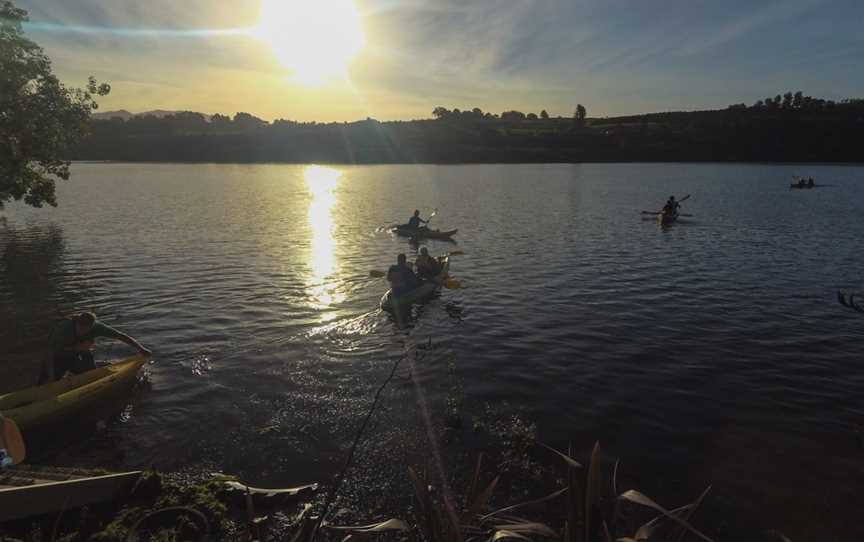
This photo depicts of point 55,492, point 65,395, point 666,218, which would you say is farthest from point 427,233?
point 55,492

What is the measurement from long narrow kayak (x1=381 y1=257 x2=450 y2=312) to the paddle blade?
43.6ft

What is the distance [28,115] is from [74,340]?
30818 mm

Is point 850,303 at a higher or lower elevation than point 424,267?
lower

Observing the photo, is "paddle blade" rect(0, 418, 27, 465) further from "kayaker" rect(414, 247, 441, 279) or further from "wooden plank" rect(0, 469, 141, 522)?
"kayaker" rect(414, 247, 441, 279)

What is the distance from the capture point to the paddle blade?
368 inches

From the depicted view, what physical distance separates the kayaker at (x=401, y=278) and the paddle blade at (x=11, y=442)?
14073 mm

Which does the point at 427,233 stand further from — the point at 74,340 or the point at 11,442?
the point at 11,442

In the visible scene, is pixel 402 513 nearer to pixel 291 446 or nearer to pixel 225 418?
pixel 291 446

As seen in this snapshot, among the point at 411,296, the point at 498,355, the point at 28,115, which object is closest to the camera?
the point at 498,355

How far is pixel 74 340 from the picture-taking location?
13555 millimetres

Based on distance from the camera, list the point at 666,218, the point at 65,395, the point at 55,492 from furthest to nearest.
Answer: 1. the point at 666,218
2. the point at 65,395
3. the point at 55,492

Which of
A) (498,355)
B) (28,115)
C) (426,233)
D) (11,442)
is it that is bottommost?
(498,355)

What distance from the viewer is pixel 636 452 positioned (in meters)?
11.4

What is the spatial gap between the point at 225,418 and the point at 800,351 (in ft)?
58.6
